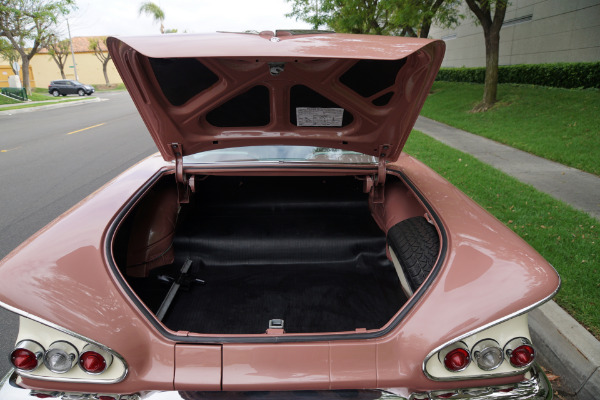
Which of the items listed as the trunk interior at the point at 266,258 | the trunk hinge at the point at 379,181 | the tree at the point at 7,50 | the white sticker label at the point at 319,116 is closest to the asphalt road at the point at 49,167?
the trunk interior at the point at 266,258

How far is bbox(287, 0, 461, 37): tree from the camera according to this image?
12078 mm

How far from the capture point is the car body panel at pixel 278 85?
5.05ft

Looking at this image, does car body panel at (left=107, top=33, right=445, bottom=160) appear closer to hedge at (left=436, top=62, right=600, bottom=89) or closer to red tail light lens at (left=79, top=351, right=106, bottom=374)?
red tail light lens at (left=79, top=351, right=106, bottom=374)

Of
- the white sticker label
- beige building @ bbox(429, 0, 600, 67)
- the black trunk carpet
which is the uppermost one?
beige building @ bbox(429, 0, 600, 67)

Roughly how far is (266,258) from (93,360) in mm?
1690

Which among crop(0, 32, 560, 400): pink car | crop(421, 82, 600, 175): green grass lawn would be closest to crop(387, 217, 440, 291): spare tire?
crop(0, 32, 560, 400): pink car

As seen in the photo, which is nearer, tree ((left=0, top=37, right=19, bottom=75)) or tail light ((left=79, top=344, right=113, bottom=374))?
tail light ((left=79, top=344, right=113, bottom=374))

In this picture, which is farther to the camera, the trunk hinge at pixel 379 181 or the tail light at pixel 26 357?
the trunk hinge at pixel 379 181

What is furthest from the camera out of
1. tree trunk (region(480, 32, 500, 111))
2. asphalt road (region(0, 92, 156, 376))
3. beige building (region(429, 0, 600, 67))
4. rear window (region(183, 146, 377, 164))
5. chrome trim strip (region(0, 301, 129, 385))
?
beige building (region(429, 0, 600, 67))

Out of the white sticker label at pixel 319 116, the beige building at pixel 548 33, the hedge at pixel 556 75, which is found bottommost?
the white sticker label at pixel 319 116

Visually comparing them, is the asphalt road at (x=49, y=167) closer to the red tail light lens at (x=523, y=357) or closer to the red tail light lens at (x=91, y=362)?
the red tail light lens at (x=91, y=362)

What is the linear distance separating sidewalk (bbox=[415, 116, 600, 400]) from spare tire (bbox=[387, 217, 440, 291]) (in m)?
1.09

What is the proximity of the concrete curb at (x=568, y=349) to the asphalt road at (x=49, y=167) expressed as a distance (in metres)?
3.15

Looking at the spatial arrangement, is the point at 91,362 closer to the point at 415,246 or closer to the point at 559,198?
the point at 415,246
